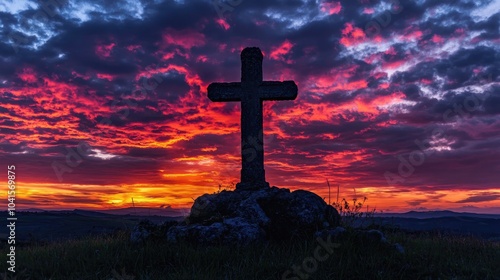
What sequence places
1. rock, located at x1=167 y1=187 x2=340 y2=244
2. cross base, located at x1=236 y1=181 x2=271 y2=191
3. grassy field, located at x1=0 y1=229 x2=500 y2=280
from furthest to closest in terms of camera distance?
cross base, located at x1=236 y1=181 x2=271 y2=191 → rock, located at x1=167 y1=187 x2=340 y2=244 → grassy field, located at x1=0 y1=229 x2=500 y2=280

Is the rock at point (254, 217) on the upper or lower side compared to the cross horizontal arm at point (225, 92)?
lower

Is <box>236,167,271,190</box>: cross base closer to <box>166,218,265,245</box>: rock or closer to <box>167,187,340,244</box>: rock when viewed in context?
<box>167,187,340,244</box>: rock

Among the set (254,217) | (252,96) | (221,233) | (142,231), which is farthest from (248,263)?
(252,96)

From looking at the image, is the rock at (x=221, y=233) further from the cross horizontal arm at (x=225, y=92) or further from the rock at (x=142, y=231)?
the cross horizontal arm at (x=225, y=92)

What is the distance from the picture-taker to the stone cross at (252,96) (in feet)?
39.0

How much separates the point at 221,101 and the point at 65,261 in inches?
256

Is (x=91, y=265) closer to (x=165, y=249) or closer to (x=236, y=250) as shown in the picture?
(x=165, y=249)

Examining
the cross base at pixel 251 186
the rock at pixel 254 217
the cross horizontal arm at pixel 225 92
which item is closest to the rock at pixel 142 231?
the rock at pixel 254 217

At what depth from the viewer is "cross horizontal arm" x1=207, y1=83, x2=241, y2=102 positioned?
1237 cm

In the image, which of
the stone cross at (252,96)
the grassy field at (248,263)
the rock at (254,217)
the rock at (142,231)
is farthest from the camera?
the stone cross at (252,96)

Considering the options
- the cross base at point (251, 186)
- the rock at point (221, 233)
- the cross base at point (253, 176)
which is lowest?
the rock at point (221, 233)

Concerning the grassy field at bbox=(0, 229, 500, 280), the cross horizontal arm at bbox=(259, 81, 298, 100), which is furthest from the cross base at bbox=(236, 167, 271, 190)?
the grassy field at bbox=(0, 229, 500, 280)

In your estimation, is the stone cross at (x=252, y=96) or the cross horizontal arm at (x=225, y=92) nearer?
the stone cross at (x=252, y=96)

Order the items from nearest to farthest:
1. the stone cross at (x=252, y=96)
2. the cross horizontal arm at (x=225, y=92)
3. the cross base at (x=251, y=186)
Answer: the cross base at (x=251, y=186) < the stone cross at (x=252, y=96) < the cross horizontal arm at (x=225, y=92)
